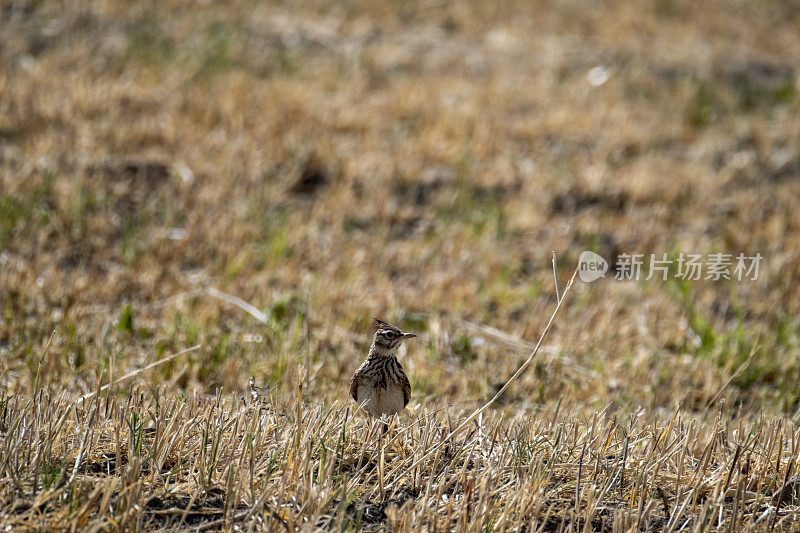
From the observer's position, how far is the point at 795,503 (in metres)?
3.23

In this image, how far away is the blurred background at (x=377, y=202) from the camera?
523 cm

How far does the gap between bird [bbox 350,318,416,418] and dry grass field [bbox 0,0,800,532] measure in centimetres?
10

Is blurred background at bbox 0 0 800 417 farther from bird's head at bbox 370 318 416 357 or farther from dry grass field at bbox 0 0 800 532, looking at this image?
bird's head at bbox 370 318 416 357

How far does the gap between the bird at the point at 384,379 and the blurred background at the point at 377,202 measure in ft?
0.99

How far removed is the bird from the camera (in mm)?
3605

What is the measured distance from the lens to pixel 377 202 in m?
7.89

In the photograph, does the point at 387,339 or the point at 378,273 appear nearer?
the point at 387,339

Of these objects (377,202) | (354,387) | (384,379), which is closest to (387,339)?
(384,379)

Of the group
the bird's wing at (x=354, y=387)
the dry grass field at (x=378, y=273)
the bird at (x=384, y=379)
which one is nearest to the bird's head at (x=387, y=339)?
the bird at (x=384, y=379)

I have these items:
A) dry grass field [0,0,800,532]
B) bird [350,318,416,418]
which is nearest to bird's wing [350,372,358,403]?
bird [350,318,416,418]

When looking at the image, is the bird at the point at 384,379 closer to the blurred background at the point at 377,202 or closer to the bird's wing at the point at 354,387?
the bird's wing at the point at 354,387

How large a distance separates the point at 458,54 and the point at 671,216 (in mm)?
5404

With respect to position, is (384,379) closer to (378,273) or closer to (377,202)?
(378,273)

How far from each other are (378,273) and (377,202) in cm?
141
